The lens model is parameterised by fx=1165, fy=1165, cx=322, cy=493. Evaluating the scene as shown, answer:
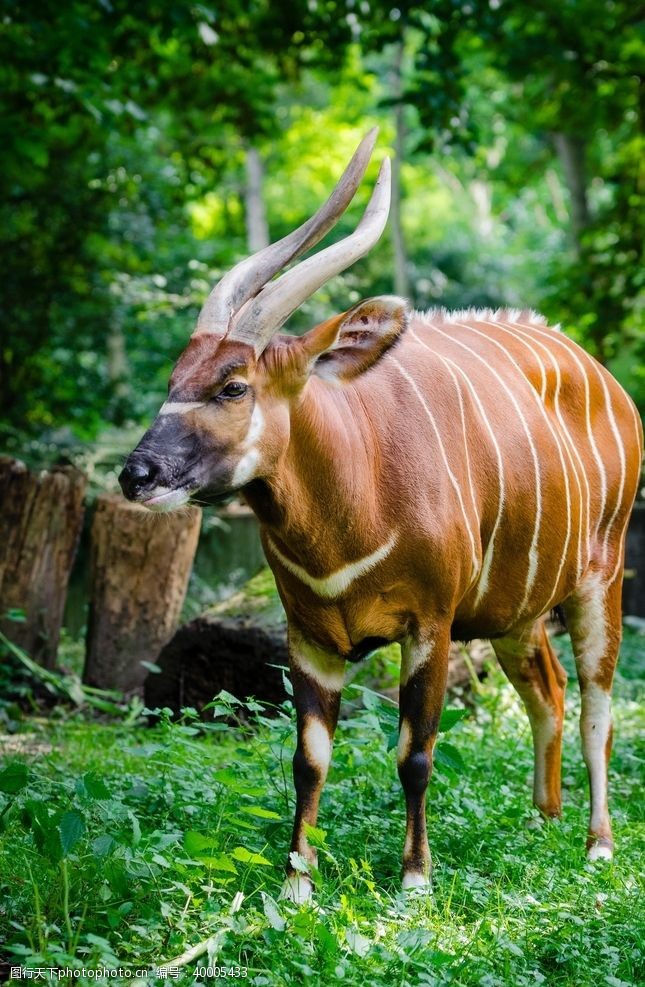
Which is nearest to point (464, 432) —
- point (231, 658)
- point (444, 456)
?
point (444, 456)

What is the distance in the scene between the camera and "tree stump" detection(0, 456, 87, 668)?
705 cm

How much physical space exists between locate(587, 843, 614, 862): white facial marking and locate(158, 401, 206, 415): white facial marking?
7.08 ft

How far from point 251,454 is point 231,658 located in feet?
10.3

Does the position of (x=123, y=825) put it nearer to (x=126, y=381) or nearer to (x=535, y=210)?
(x=126, y=381)

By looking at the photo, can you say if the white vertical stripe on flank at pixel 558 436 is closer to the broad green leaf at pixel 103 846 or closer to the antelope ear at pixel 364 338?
the antelope ear at pixel 364 338

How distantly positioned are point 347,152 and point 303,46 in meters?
17.4

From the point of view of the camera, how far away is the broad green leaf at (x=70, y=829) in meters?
3.16

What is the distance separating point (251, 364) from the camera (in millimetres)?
3287

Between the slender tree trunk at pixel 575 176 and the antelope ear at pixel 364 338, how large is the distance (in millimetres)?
10839

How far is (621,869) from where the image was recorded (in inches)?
153

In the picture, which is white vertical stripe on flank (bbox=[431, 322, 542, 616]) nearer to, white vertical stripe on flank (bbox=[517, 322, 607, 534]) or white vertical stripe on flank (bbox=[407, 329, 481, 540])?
white vertical stripe on flank (bbox=[407, 329, 481, 540])

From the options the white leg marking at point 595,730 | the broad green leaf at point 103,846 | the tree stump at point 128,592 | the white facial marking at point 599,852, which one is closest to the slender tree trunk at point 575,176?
the tree stump at point 128,592

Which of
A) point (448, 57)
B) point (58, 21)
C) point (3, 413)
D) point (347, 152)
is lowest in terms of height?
point (3, 413)

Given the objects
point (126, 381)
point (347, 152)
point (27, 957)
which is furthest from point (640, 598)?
point (347, 152)
